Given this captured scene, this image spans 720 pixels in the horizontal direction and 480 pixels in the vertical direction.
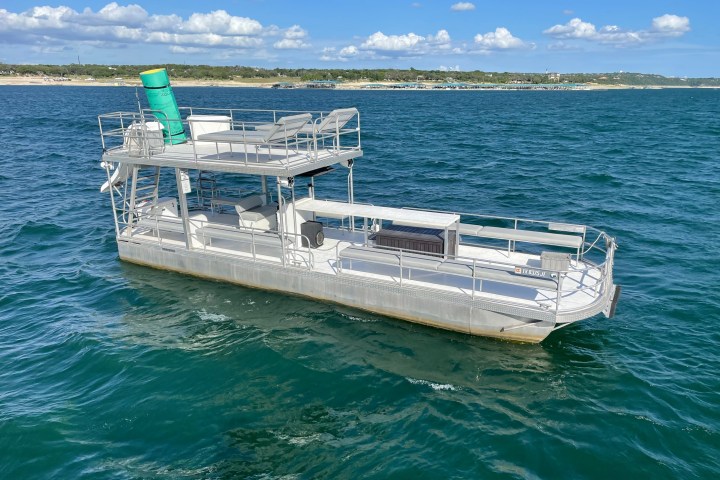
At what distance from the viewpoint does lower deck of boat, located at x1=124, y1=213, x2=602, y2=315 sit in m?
13.7

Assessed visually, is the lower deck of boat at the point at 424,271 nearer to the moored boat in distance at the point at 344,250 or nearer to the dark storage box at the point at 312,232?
the moored boat in distance at the point at 344,250

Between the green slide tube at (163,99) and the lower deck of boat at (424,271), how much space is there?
3381 millimetres

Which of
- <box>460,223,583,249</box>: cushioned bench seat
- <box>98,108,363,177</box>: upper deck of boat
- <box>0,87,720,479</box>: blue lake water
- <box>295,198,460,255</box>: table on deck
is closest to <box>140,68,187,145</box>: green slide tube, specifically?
<box>98,108,363,177</box>: upper deck of boat

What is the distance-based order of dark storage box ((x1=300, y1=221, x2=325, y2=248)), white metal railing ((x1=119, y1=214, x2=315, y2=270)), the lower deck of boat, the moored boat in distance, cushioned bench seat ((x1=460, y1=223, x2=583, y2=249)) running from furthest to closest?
dark storage box ((x1=300, y1=221, x2=325, y2=248)), white metal railing ((x1=119, y1=214, x2=315, y2=270)), cushioned bench seat ((x1=460, y1=223, x2=583, y2=249)), the lower deck of boat, the moored boat in distance

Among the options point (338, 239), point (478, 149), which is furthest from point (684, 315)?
point (478, 149)

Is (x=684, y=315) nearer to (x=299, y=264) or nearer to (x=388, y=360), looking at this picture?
(x=388, y=360)

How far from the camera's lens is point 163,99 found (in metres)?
19.3

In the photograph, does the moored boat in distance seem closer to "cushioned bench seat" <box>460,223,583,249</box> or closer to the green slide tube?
"cushioned bench seat" <box>460,223,583,249</box>

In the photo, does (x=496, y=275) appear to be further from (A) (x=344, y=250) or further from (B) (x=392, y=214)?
(A) (x=344, y=250)

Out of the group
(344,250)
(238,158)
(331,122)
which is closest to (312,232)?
(344,250)

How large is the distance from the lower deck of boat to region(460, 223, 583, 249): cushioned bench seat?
→ 748mm

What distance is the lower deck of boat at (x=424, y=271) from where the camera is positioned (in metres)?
13.7

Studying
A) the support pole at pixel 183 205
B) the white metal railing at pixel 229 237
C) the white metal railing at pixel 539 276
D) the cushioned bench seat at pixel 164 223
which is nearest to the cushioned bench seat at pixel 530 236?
the white metal railing at pixel 539 276

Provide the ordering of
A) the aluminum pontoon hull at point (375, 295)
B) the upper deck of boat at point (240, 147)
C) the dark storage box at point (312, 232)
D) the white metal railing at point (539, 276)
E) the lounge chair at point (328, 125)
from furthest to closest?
the dark storage box at point (312, 232) < the lounge chair at point (328, 125) < the upper deck of boat at point (240, 147) < the aluminum pontoon hull at point (375, 295) < the white metal railing at point (539, 276)
